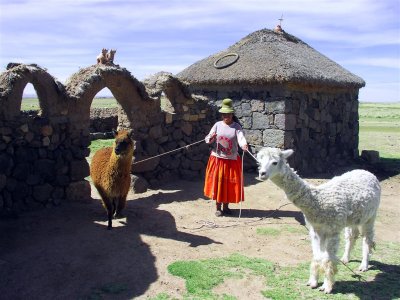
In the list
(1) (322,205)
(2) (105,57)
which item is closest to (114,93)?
(2) (105,57)

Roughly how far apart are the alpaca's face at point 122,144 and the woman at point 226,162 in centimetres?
136

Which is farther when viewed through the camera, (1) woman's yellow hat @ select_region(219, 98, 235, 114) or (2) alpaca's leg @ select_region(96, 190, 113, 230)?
(1) woman's yellow hat @ select_region(219, 98, 235, 114)

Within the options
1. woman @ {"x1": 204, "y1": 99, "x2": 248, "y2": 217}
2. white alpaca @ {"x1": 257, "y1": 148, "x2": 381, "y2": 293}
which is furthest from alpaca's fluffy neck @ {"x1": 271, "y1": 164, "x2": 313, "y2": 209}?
woman @ {"x1": 204, "y1": 99, "x2": 248, "y2": 217}

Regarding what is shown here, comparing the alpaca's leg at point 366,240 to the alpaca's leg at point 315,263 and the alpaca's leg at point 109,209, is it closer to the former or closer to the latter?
the alpaca's leg at point 315,263

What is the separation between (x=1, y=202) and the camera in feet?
21.5

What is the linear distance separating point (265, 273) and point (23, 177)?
413 cm

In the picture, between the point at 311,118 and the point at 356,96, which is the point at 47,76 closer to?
the point at 311,118

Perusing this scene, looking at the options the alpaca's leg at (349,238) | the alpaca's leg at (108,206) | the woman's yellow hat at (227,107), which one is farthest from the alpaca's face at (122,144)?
the alpaca's leg at (349,238)

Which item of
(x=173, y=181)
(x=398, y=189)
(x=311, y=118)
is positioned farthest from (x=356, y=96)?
(x=173, y=181)

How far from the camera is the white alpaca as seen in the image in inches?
174

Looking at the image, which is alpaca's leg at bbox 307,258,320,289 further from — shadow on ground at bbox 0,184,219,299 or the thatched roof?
the thatched roof

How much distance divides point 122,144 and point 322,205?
3171 millimetres

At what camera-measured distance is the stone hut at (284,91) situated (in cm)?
1046

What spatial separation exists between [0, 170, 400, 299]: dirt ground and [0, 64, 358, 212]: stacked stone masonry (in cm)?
58
